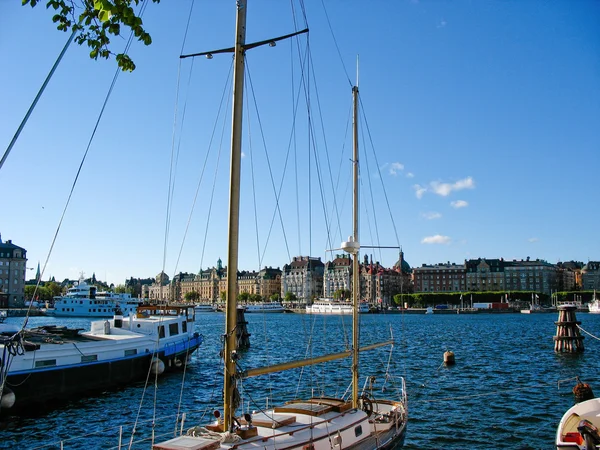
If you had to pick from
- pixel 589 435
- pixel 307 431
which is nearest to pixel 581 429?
pixel 589 435

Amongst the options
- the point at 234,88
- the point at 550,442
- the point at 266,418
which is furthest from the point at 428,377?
the point at 234,88

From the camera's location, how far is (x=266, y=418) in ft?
53.6

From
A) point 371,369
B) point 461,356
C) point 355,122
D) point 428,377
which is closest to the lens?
point 355,122

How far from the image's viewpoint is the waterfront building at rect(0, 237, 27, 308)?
194m

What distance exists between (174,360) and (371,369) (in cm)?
1862

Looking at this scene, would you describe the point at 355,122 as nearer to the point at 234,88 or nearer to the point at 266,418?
the point at 234,88

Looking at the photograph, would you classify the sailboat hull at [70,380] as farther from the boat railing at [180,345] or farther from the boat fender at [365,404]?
the boat fender at [365,404]

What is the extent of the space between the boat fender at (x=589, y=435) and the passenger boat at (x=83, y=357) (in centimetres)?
1886

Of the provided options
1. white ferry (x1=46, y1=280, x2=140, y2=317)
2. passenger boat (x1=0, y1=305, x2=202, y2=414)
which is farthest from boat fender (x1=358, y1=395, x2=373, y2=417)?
white ferry (x1=46, y1=280, x2=140, y2=317)

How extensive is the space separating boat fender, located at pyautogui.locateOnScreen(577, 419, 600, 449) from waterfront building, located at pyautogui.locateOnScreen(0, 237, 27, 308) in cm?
20792

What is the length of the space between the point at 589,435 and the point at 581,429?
0.32 metres

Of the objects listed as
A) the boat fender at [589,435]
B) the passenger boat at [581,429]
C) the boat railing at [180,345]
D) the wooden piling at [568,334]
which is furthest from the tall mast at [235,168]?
the wooden piling at [568,334]

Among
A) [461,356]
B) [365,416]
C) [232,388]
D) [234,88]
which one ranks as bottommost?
[461,356]

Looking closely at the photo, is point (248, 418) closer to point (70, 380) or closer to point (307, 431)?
point (307, 431)
